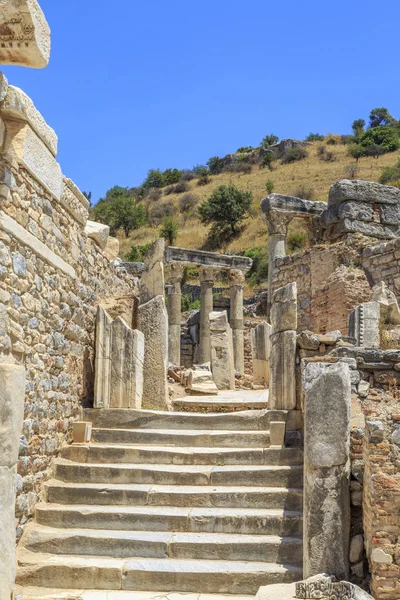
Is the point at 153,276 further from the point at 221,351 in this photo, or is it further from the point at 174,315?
the point at 174,315

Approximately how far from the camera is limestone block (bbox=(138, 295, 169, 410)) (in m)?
9.30

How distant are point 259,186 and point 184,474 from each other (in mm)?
45409

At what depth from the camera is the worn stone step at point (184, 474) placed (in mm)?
7441

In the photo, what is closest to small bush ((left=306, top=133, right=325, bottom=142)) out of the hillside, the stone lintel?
the hillside

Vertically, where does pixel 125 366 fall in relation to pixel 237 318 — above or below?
below

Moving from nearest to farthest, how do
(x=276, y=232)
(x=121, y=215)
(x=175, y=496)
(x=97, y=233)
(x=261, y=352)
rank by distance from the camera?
(x=175, y=496), (x=97, y=233), (x=261, y=352), (x=276, y=232), (x=121, y=215)

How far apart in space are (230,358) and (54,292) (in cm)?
693

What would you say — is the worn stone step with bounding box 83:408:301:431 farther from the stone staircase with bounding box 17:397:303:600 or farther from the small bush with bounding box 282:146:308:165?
the small bush with bounding box 282:146:308:165

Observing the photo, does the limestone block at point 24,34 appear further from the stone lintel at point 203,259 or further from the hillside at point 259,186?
the hillside at point 259,186

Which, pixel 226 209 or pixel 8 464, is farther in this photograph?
pixel 226 209

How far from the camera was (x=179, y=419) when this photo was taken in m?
8.56

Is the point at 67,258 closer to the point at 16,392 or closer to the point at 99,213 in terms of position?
the point at 16,392

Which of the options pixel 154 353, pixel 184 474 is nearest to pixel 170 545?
pixel 184 474

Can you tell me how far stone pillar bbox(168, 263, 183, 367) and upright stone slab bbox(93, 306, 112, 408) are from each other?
1193 cm
